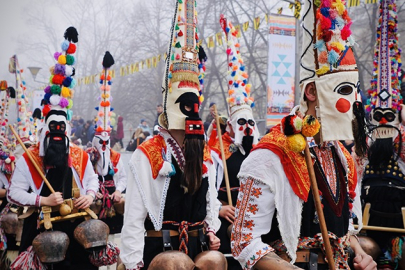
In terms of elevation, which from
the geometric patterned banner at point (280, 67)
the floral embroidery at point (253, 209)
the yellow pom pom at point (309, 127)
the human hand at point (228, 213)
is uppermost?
the geometric patterned banner at point (280, 67)

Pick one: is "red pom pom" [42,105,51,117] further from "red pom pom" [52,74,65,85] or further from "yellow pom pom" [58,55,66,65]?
"yellow pom pom" [58,55,66,65]

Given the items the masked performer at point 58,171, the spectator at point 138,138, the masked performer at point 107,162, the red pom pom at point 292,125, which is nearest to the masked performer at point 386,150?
the red pom pom at point 292,125

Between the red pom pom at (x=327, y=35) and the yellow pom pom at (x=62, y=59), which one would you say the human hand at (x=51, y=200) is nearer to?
the yellow pom pom at (x=62, y=59)

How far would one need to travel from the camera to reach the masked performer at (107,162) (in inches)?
302

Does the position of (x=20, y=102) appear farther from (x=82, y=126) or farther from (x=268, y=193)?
(x=82, y=126)

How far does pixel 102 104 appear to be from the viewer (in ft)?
25.9

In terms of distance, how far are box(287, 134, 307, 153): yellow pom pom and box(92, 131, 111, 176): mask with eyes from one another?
5.62 m

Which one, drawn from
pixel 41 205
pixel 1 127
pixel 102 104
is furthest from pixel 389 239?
pixel 1 127

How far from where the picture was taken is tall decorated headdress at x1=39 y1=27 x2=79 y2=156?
5828 mm

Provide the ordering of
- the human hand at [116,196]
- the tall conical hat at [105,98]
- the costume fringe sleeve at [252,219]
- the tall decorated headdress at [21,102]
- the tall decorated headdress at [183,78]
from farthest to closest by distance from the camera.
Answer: the tall decorated headdress at [21,102]
the tall conical hat at [105,98]
the human hand at [116,196]
the tall decorated headdress at [183,78]
the costume fringe sleeve at [252,219]

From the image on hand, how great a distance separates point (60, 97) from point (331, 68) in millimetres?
3892

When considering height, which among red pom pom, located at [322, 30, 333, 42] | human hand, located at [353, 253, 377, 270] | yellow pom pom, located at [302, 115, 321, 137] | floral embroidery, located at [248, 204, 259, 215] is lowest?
human hand, located at [353, 253, 377, 270]

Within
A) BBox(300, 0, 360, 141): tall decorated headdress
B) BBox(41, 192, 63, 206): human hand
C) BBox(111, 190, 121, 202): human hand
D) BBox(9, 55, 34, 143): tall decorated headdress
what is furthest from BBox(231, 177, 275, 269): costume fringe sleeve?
BBox(9, 55, 34, 143): tall decorated headdress

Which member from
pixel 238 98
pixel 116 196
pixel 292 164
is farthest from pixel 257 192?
pixel 116 196
